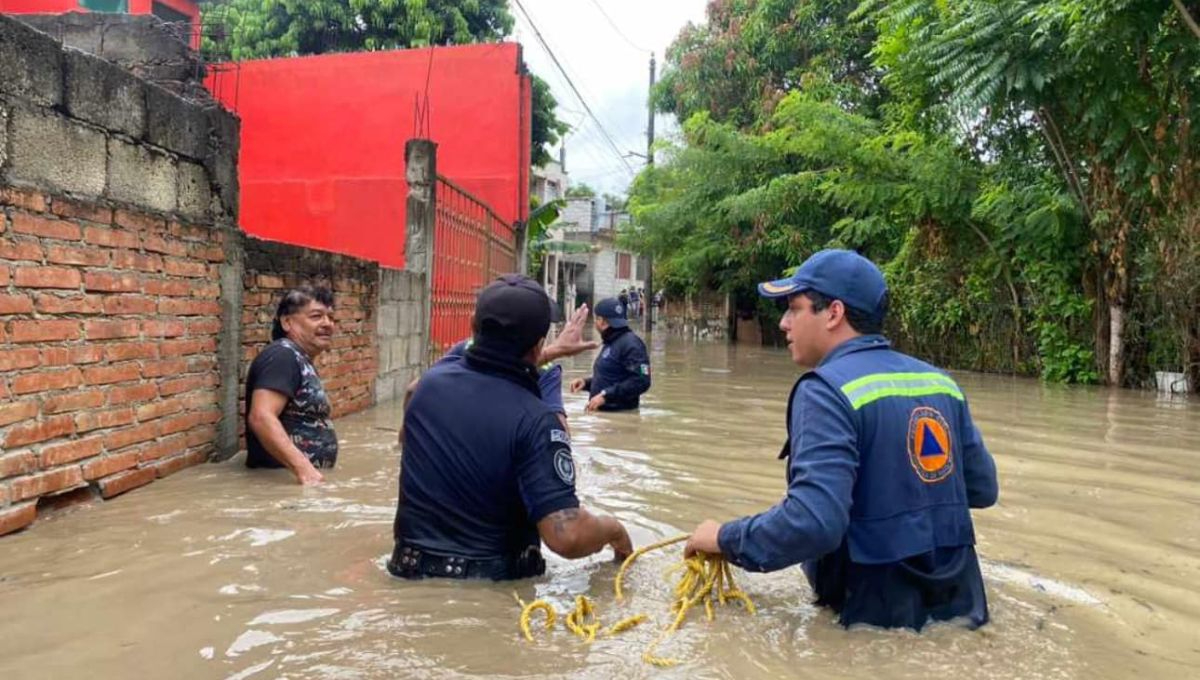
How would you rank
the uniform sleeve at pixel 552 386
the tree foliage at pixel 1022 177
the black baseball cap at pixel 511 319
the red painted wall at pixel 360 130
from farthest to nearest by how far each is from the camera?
the red painted wall at pixel 360 130 < the tree foliage at pixel 1022 177 < the uniform sleeve at pixel 552 386 < the black baseball cap at pixel 511 319

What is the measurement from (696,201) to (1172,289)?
42.8ft

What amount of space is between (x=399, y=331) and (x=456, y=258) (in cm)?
181

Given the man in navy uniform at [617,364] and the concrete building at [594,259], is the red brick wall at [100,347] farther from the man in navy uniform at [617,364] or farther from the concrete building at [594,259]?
the concrete building at [594,259]

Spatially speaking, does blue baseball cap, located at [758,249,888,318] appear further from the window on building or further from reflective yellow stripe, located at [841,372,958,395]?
the window on building

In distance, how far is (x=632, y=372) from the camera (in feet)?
27.3

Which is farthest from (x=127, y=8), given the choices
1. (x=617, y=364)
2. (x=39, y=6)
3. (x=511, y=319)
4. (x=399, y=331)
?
(x=511, y=319)

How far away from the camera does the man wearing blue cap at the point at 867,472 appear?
8.23 ft

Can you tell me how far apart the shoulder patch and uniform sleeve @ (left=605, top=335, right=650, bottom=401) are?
518 centimetres

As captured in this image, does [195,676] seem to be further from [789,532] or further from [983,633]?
[983,633]

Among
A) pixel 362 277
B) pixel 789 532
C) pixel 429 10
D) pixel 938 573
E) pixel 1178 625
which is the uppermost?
pixel 429 10

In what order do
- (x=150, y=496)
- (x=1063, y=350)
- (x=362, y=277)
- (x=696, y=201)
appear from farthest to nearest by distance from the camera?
1. (x=696, y=201)
2. (x=1063, y=350)
3. (x=362, y=277)
4. (x=150, y=496)

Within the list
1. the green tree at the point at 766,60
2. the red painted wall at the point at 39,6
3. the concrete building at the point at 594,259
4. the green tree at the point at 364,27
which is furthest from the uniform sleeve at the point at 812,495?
the concrete building at the point at 594,259

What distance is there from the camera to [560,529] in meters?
2.88

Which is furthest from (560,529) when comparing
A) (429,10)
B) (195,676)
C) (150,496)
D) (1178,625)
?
(429,10)
